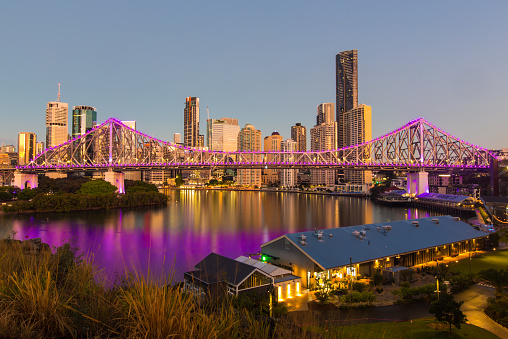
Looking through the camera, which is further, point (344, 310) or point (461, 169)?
point (461, 169)

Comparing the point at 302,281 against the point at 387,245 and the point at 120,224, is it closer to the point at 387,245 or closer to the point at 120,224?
the point at 387,245

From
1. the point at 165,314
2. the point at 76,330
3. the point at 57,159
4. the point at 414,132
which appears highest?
the point at 414,132

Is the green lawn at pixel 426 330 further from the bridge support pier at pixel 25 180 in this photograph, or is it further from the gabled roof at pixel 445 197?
the bridge support pier at pixel 25 180

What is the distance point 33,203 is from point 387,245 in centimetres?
4448

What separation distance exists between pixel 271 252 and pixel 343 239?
3881mm

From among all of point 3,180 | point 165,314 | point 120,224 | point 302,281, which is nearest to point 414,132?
point 120,224

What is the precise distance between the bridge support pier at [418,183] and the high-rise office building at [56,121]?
7125 inches

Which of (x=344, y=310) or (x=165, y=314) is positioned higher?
(x=165, y=314)

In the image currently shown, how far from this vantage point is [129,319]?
105 inches

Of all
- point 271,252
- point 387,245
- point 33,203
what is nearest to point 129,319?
point 271,252

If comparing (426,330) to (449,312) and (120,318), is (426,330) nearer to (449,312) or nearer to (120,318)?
(449,312)

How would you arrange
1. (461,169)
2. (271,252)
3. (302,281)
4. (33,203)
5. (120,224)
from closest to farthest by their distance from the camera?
(302,281), (271,252), (120,224), (33,203), (461,169)

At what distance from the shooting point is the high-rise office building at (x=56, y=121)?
18862 centimetres

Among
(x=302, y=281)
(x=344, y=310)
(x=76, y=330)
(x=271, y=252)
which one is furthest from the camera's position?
(x=271, y=252)
